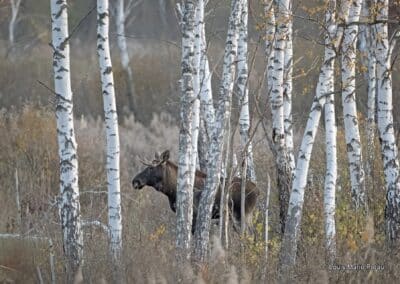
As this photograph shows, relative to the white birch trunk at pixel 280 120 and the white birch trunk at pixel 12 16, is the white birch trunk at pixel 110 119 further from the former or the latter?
the white birch trunk at pixel 12 16

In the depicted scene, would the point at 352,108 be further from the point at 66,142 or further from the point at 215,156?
the point at 66,142

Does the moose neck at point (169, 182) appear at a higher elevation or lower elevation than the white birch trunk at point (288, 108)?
lower

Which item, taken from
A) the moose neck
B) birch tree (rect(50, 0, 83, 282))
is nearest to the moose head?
the moose neck

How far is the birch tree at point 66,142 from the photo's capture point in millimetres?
9977

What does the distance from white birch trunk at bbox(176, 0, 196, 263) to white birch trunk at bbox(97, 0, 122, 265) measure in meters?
0.73

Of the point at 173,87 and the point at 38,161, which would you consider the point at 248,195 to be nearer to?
the point at 38,161

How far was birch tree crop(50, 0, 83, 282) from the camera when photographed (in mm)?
9977

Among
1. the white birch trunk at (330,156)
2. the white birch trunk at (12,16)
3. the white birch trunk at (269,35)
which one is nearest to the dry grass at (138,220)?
the white birch trunk at (330,156)

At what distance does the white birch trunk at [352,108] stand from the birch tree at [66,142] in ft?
11.4

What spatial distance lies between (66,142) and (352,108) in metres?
4.44

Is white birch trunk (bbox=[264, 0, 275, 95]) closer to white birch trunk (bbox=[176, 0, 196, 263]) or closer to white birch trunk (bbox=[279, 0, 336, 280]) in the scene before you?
white birch trunk (bbox=[279, 0, 336, 280])

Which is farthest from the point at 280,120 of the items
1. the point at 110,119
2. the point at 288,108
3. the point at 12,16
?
the point at 12,16

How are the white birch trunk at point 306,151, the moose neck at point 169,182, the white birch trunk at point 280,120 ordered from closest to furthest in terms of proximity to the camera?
the white birch trunk at point 306,151, the white birch trunk at point 280,120, the moose neck at point 169,182

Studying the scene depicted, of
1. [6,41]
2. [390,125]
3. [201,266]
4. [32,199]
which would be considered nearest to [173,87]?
[6,41]
